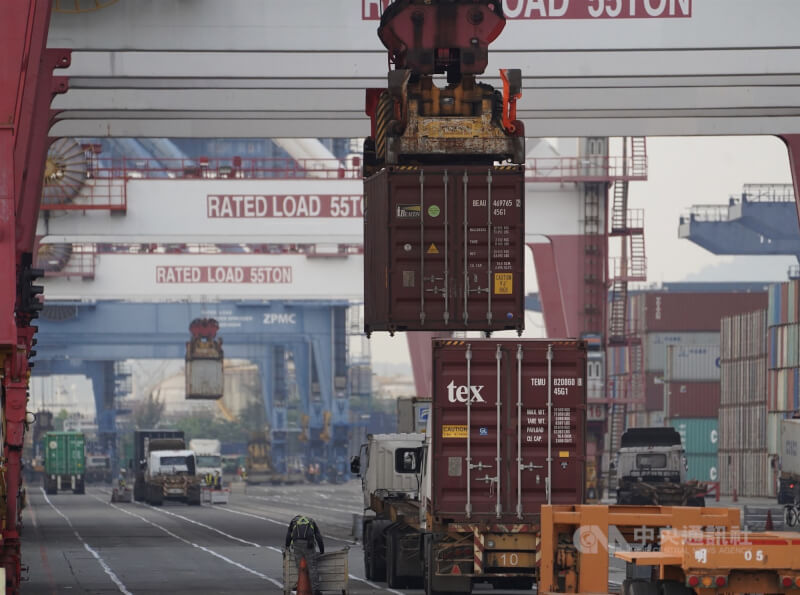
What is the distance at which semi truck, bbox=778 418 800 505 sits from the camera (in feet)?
152

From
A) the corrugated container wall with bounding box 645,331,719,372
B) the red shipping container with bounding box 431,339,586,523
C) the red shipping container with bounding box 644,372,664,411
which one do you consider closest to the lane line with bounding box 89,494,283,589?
the red shipping container with bounding box 431,339,586,523

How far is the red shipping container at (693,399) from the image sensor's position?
261 feet

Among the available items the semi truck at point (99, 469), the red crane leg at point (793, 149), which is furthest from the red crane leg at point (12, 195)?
the semi truck at point (99, 469)

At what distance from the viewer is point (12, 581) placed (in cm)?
1956

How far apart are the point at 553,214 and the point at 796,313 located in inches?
739

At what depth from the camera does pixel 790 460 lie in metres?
47.4

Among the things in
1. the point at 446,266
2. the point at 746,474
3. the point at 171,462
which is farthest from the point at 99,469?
the point at 446,266

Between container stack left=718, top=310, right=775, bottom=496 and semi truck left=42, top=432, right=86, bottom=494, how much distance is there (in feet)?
93.7

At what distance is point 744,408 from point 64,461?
3058 centimetres

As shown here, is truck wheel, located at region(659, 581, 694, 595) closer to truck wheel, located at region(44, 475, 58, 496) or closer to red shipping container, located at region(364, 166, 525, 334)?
red shipping container, located at region(364, 166, 525, 334)

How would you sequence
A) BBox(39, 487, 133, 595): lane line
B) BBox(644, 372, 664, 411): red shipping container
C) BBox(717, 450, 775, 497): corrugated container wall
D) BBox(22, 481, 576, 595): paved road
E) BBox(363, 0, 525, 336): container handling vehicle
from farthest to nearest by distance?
BBox(644, 372, 664, 411): red shipping container < BBox(717, 450, 775, 497): corrugated container wall < BBox(22, 481, 576, 595): paved road < BBox(39, 487, 133, 595): lane line < BBox(363, 0, 525, 336): container handling vehicle

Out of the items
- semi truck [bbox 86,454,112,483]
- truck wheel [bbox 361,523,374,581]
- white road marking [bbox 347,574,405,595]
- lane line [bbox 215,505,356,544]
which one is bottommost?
semi truck [bbox 86,454,112,483]

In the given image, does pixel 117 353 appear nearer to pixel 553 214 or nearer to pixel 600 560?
pixel 553 214

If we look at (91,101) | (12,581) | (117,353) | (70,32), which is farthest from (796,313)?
(12,581)
